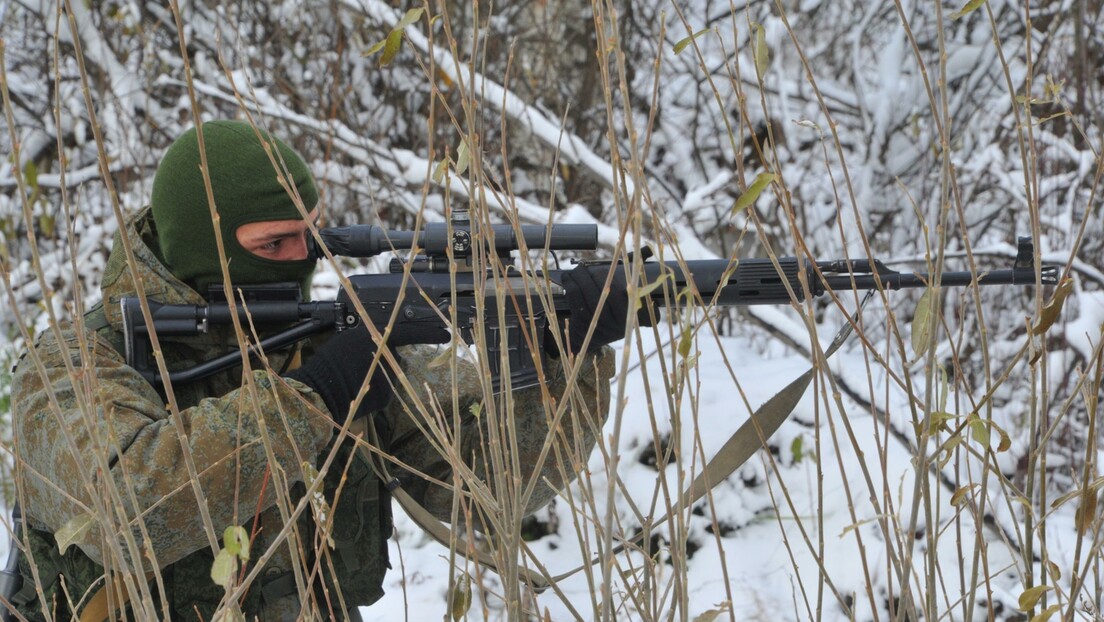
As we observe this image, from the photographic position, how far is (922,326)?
1064mm

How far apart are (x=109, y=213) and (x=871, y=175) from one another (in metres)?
3.87

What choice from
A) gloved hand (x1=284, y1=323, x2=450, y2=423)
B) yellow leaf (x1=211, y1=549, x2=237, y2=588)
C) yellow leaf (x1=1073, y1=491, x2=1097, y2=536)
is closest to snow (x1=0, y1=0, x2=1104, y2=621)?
gloved hand (x1=284, y1=323, x2=450, y2=423)

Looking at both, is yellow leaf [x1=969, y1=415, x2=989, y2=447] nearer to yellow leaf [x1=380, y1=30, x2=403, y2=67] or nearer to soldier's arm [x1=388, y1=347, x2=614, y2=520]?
yellow leaf [x1=380, y1=30, x2=403, y2=67]

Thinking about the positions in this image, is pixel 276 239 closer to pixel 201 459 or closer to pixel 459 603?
pixel 201 459

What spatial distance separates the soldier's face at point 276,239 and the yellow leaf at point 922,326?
50.2 inches

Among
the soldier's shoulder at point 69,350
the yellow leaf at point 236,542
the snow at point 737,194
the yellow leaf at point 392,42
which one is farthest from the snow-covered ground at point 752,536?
the yellow leaf at point 236,542

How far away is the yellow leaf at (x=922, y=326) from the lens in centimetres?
104

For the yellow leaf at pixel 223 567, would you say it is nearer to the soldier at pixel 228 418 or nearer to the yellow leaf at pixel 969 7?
the soldier at pixel 228 418

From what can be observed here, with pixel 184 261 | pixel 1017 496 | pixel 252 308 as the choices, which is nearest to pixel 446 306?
pixel 252 308

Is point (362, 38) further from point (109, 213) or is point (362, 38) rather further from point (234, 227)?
point (234, 227)

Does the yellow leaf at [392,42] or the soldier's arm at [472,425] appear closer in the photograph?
the yellow leaf at [392,42]

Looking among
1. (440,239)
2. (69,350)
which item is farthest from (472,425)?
(69,350)

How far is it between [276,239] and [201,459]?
51cm

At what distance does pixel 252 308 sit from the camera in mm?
1984
